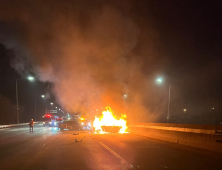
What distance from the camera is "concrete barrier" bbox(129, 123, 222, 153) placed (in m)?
11.0

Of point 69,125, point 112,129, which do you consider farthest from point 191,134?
point 69,125

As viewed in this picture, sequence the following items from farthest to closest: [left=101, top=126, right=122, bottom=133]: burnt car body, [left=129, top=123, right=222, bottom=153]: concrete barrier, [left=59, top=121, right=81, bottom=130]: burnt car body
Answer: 1. [left=59, top=121, right=81, bottom=130]: burnt car body
2. [left=101, top=126, right=122, bottom=133]: burnt car body
3. [left=129, top=123, right=222, bottom=153]: concrete barrier

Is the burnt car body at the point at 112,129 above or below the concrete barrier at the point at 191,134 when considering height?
below

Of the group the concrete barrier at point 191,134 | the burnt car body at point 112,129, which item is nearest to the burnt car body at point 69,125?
the burnt car body at point 112,129

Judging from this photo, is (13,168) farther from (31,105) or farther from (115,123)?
(31,105)

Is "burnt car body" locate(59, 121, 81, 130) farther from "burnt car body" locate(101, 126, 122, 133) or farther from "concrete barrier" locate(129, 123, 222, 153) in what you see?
"concrete barrier" locate(129, 123, 222, 153)

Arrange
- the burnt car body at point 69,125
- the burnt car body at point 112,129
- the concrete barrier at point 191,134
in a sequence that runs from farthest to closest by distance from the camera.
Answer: the burnt car body at point 69,125
the burnt car body at point 112,129
the concrete barrier at point 191,134

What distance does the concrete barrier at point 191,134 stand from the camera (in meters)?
11.0

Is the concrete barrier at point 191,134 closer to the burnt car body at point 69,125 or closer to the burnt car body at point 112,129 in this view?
the burnt car body at point 112,129

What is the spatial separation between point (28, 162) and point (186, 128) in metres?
8.47

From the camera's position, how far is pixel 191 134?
13.1 metres

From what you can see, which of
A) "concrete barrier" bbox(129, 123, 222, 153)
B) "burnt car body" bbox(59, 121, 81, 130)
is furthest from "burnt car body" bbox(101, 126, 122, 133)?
"burnt car body" bbox(59, 121, 81, 130)

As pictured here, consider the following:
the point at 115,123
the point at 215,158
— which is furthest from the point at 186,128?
the point at 115,123

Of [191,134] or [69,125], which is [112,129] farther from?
[191,134]
